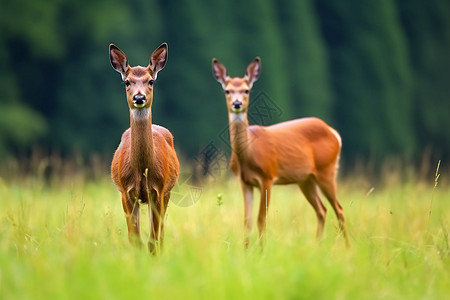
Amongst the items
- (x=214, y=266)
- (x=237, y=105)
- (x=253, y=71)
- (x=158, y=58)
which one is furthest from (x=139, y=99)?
(x=253, y=71)

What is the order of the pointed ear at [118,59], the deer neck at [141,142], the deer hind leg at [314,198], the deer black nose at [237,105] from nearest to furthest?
the deer neck at [141,142]
the pointed ear at [118,59]
the deer black nose at [237,105]
the deer hind leg at [314,198]

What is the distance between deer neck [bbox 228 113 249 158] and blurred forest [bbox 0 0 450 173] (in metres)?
6.68

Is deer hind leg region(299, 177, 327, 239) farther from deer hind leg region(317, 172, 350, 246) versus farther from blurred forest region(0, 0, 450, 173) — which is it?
blurred forest region(0, 0, 450, 173)

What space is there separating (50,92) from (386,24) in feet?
34.8

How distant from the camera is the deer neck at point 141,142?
5.52 m

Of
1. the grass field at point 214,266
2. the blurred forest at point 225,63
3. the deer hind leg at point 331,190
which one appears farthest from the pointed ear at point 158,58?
the blurred forest at point 225,63

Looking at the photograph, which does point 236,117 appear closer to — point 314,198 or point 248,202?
point 248,202

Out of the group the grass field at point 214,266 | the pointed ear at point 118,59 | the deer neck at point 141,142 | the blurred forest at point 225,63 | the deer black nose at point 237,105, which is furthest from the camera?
the blurred forest at point 225,63

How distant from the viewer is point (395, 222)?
659 cm

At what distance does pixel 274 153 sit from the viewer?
7.73 metres

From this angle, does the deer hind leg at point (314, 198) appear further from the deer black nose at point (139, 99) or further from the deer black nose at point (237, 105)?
the deer black nose at point (139, 99)

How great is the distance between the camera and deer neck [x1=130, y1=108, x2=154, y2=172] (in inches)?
217

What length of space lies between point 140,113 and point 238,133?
78.8 inches

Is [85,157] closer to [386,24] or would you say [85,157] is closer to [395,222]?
[386,24]
